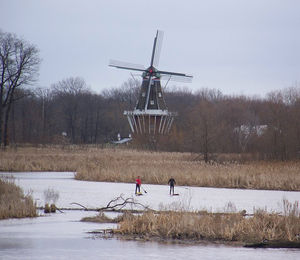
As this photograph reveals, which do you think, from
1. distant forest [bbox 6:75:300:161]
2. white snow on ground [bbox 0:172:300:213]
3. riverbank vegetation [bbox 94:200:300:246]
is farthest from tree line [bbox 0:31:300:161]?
riverbank vegetation [bbox 94:200:300:246]

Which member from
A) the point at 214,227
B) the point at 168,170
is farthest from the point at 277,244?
the point at 168,170

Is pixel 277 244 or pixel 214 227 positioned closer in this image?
pixel 277 244

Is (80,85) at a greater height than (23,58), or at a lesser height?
greater

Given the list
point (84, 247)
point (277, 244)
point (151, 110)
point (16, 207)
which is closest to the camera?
point (84, 247)

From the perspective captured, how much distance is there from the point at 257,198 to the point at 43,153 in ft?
68.2

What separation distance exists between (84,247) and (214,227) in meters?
2.81

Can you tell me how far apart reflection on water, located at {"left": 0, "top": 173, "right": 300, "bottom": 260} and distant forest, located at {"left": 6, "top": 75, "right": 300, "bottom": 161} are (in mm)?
19883

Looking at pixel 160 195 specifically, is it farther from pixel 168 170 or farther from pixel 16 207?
pixel 168 170

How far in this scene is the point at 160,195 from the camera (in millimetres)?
20234

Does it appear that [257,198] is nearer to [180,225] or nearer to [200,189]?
[200,189]

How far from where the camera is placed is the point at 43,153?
37.6m

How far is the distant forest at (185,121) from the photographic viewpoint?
3322cm

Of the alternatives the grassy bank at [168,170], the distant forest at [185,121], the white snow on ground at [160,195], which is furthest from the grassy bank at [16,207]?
the distant forest at [185,121]

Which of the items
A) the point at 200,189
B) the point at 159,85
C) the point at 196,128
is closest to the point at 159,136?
the point at 159,85
